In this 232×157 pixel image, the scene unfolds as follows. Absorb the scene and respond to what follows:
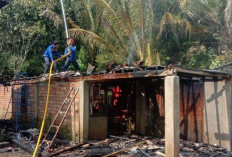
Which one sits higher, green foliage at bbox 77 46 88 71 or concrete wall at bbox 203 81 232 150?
green foliage at bbox 77 46 88 71

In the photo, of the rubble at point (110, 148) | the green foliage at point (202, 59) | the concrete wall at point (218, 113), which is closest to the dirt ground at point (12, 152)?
the rubble at point (110, 148)

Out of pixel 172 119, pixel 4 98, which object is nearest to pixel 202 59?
pixel 172 119

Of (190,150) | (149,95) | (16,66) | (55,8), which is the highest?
(55,8)

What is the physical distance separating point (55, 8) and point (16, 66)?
4139 millimetres

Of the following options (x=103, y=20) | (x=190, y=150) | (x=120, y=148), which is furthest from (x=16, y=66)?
(x=190, y=150)

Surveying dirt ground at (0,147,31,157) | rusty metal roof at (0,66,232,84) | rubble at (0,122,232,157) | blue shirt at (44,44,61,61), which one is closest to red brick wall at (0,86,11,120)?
blue shirt at (44,44,61,61)

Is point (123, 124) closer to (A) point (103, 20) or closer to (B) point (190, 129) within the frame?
(B) point (190, 129)

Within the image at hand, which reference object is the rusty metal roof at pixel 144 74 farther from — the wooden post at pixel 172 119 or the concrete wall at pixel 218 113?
the concrete wall at pixel 218 113

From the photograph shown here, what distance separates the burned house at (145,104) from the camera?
749 cm

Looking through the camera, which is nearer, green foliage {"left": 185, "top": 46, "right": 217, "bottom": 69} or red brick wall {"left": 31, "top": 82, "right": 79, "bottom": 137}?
red brick wall {"left": 31, "top": 82, "right": 79, "bottom": 137}

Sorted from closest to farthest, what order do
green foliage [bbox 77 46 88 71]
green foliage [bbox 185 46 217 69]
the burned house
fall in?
the burned house < green foliage [bbox 185 46 217 69] < green foliage [bbox 77 46 88 71]

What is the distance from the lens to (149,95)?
431 inches

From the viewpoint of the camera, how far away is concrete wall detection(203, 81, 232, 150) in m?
8.79

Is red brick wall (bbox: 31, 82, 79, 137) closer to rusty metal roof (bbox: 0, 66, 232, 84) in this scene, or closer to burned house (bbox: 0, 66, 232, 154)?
burned house (bbox: 0, 66, 232, 154)
